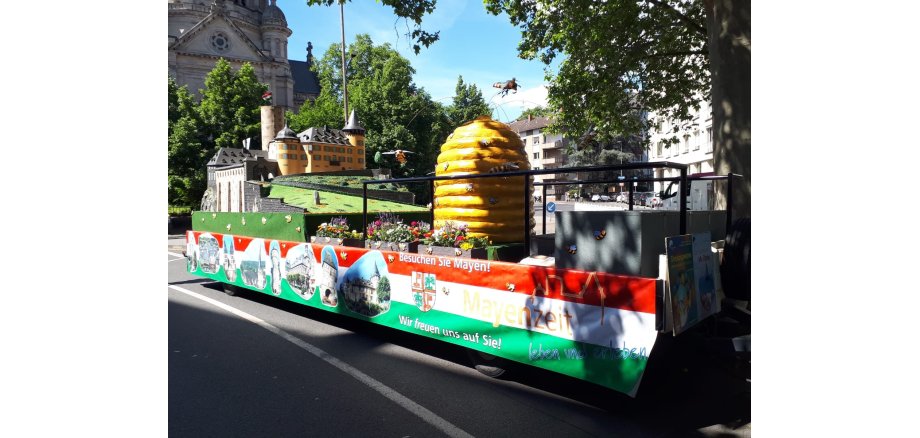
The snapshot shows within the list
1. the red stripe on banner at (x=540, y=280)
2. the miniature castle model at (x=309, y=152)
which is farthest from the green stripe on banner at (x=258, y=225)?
the miniature castle model at (x=309, y=152)

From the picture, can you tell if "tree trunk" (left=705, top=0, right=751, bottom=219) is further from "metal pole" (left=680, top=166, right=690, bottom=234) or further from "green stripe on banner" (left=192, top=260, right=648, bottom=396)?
"green stripe on banner" (left=192, top=260, right=648, bottom=396)

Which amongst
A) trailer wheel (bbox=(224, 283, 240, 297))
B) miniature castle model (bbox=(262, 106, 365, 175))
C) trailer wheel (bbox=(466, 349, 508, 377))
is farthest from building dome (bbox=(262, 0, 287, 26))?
trailer wheel (bbox=(466, 349, 508, 377))

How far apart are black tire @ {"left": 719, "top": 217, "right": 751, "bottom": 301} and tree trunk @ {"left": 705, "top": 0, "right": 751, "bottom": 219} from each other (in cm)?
263

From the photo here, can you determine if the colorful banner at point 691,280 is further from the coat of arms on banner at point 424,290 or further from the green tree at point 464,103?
the green tree at point 464,103

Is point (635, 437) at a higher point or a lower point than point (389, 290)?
lower

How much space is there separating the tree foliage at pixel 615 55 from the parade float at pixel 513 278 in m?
7.42

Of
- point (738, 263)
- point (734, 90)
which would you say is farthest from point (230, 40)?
point (738, 263)

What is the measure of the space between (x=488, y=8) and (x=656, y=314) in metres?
11.4

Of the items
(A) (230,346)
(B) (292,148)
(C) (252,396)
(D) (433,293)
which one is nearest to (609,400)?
(D) (433,293)

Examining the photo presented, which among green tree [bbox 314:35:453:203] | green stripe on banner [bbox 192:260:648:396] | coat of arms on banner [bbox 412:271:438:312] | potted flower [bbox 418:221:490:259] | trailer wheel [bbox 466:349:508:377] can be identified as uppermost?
green tree [bbox 314:35:453:203]

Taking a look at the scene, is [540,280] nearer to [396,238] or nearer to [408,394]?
[408,394]

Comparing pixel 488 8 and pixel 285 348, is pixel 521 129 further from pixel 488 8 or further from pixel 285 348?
pixel 285 348

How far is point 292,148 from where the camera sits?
2325 centimetres

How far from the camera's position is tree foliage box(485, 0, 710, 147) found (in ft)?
43.4
